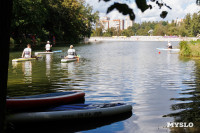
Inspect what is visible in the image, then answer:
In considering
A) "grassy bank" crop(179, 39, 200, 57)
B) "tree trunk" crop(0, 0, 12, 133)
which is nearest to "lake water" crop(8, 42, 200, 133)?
"tree trunk" crop(0, 0, 12, 133)

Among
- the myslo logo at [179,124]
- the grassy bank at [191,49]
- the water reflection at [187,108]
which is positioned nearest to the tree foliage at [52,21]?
the grassy bank at [191,49]

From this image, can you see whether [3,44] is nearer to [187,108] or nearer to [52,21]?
[187,108]

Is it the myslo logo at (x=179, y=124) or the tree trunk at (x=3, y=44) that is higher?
the tree trunk at (x=3, y=44)

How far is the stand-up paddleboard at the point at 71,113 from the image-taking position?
7586 mm

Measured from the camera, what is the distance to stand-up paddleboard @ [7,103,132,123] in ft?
24.9

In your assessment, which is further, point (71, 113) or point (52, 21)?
point (52, 21)

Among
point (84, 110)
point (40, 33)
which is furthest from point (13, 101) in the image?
point (40, 33)

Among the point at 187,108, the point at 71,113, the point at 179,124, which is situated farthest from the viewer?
the point at 187,108

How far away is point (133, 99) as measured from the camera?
35.4 feet

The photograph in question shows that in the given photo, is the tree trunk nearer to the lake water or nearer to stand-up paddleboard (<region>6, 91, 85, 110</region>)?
the lake water

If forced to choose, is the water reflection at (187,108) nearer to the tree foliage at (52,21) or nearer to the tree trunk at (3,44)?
the tree trunk at (3,44)

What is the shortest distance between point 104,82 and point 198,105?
6.03m

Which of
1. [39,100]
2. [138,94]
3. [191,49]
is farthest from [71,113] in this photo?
[191,49]

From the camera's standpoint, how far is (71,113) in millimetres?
7906
